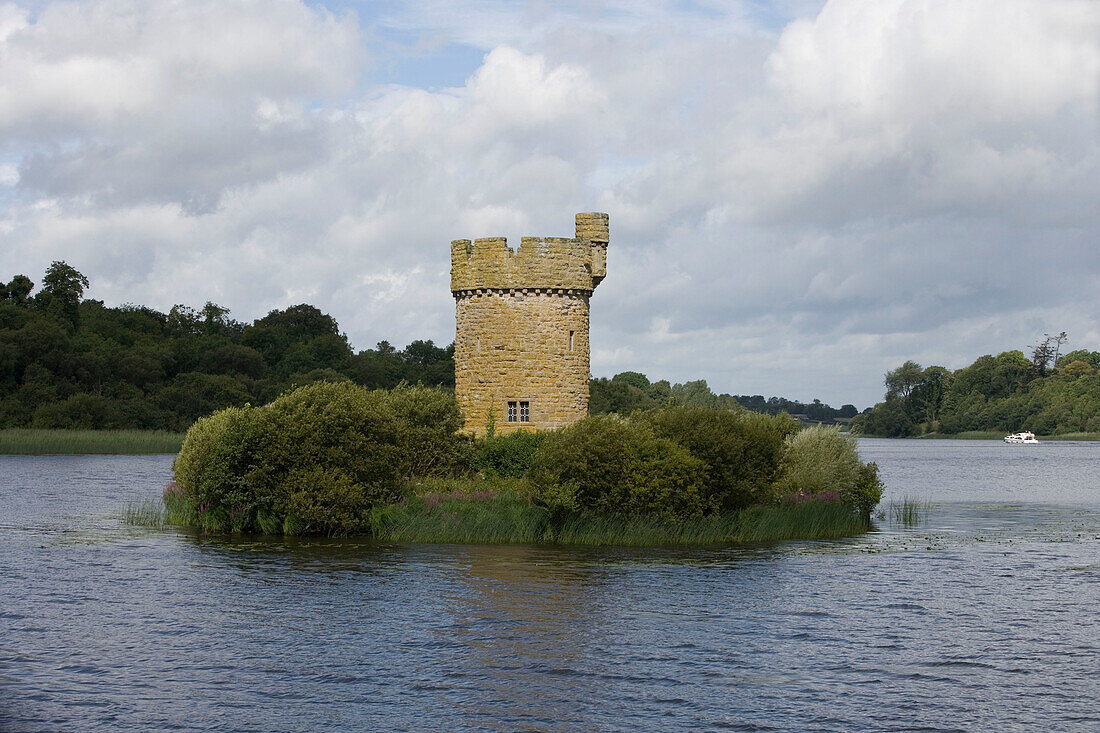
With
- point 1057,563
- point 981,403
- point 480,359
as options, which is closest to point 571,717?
point 1057,563

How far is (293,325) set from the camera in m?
117

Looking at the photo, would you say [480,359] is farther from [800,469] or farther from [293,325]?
[293,325]

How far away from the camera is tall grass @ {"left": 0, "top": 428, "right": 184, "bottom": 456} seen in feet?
241

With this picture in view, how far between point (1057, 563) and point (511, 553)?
531 inches

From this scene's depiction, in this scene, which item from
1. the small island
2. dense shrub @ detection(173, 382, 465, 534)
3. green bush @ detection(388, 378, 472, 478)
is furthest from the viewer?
green bush @ detection(388, 378, 472, 478)

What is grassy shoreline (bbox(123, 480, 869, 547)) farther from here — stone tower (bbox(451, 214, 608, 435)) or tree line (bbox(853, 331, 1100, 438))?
tree line (bbox(853, 331, 1100, 438))

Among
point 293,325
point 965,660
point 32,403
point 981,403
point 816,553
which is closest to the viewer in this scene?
point 965,660

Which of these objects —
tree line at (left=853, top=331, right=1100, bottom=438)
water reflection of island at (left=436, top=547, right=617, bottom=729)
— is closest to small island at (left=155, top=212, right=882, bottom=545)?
water reflection of island at (left=436, top=547, right=617, bottom=729)

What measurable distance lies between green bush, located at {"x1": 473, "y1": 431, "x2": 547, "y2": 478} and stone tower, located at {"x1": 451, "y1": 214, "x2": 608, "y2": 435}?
1.17 m

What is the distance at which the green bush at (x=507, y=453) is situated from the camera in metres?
34.2

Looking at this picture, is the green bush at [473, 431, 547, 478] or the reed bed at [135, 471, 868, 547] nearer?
the reed bed at [135, 471, 868, 547]

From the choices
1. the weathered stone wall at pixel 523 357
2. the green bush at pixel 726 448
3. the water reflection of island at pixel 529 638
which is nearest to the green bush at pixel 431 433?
the weathered stone wall at pixel 523 357

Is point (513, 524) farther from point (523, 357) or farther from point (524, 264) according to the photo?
point (524, 264)

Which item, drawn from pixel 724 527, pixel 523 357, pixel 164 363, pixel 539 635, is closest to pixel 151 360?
pixel 164 363
